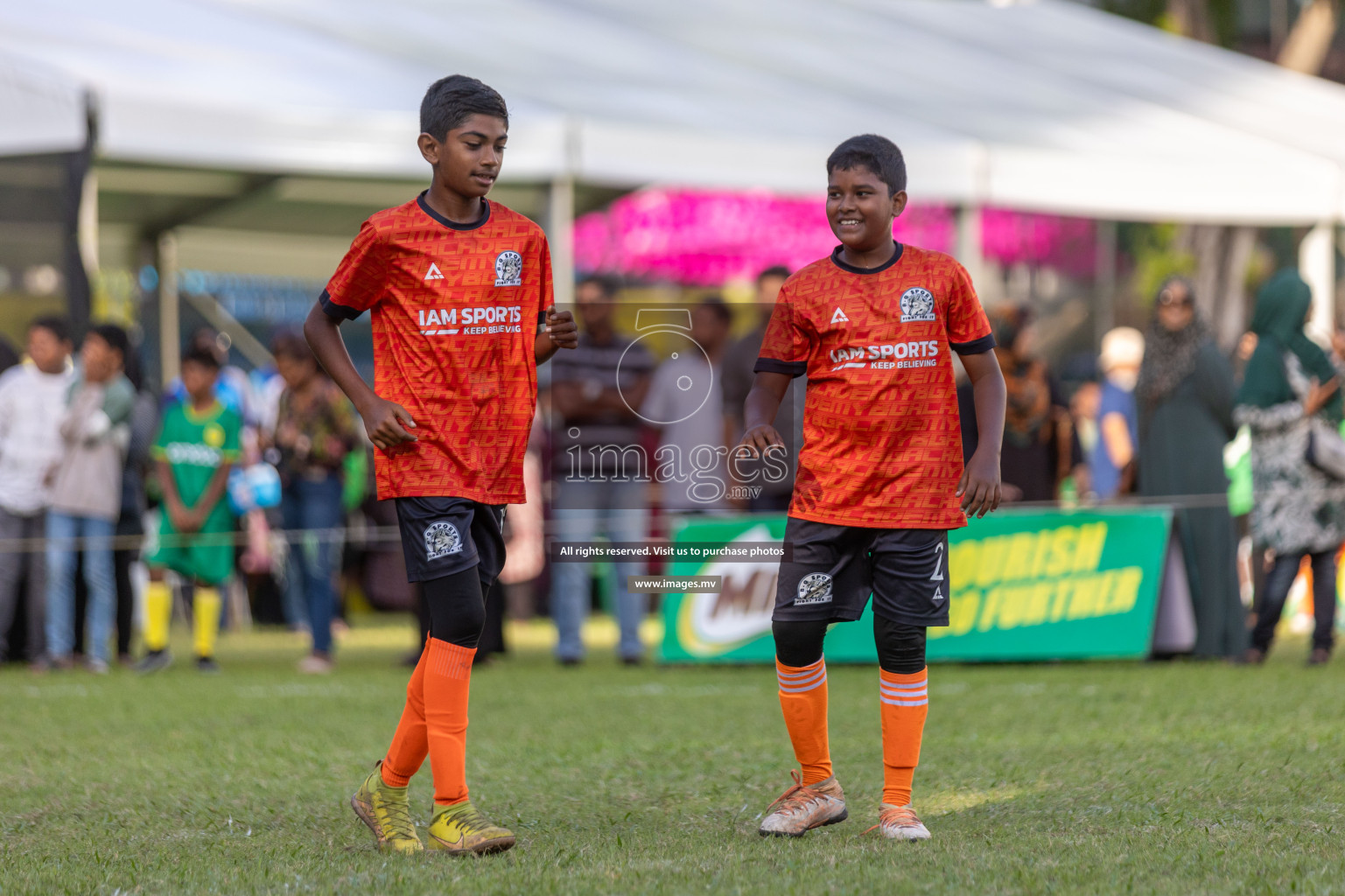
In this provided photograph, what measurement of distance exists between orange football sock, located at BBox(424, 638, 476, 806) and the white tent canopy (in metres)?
7.37

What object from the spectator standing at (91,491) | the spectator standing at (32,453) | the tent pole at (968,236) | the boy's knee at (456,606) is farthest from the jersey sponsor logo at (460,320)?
the tent pole at (968,236)

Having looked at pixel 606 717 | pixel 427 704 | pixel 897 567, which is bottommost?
pixel 606 717

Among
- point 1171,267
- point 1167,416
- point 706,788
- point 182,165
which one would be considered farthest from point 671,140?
point 1171,267

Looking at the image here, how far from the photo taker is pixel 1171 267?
20.9m

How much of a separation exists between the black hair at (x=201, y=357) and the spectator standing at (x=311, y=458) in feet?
1.43

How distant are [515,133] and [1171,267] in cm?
1182

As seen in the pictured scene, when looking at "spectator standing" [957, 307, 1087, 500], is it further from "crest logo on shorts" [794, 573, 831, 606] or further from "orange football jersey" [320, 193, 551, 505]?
"orange football jersey" [320, 193, 551, 505]

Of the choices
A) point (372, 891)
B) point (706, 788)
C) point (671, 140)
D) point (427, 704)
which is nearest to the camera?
point (372, 891)

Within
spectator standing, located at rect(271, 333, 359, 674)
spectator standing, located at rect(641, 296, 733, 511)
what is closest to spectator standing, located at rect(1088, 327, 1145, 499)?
spectator standing, located at rect(641, 296, 733, 511)

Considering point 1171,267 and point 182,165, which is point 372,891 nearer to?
point 182,165

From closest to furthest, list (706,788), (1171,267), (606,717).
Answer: (706,788) < (606,717) < (1171,267)

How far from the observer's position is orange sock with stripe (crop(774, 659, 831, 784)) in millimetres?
4555

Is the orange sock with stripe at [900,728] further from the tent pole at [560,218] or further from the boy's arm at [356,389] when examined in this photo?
the tent pole at [560,218]

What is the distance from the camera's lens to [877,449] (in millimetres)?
4453
